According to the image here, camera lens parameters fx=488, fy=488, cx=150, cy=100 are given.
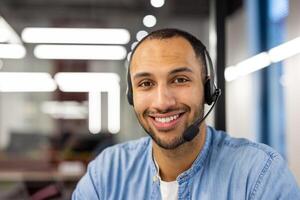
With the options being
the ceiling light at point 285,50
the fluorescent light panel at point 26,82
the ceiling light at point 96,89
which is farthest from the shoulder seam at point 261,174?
the fluorescent light panel at point 26,82

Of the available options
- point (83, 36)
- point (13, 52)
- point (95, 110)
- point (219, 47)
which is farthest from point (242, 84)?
point (95, 110)

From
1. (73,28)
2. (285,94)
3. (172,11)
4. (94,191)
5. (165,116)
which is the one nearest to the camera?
(165,116)

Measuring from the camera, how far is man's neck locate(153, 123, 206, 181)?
1.25 m

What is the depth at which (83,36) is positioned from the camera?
5250mm

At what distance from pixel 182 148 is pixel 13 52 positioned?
21.1 feet

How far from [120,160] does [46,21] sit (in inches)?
190

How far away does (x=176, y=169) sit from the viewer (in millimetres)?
1279

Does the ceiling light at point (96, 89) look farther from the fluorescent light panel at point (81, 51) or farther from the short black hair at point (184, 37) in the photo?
the short black hair at point (184, 37)

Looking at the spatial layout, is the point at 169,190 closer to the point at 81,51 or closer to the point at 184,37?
the point at 184,37

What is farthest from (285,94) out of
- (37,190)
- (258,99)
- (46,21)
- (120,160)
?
(46,21)

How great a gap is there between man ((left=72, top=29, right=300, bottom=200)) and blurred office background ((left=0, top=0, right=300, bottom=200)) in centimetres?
17

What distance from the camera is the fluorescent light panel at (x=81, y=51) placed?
5.96 meters

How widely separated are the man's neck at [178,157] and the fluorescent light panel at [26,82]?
22.2ft

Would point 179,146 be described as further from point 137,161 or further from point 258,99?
point 258,99
